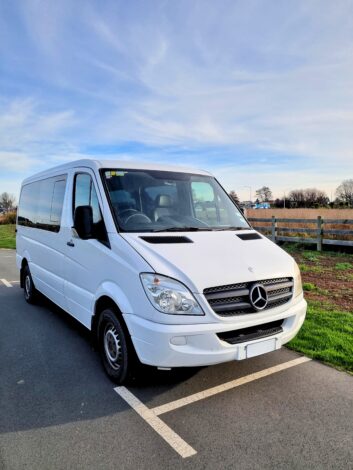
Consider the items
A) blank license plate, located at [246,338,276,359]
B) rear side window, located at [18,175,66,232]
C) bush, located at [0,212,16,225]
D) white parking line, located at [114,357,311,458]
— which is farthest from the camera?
bush, located at [0,212,16,225]

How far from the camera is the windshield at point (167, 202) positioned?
3982 mm

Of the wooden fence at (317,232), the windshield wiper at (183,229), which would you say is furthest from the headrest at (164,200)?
the wooden fence at (317,232)

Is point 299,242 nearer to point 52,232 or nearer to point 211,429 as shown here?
point 52,232

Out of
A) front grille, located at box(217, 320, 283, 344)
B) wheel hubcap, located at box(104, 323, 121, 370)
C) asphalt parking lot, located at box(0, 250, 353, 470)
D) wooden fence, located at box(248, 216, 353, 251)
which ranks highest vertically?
wooden fence, located at box(248, 216, 353, 251)

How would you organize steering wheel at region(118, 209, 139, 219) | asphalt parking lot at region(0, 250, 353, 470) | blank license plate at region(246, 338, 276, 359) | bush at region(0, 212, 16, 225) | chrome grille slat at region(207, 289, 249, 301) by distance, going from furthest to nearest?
bush at region(0, 212, 16, 225) → steering wheel at region(118, 209, 139, 219) → blank license plate at region(246, 338, 276, 359) → chrome grille slat at region(207, 289, 249, 301) → asphalt parking lot at region(0, 250, 353, 470)

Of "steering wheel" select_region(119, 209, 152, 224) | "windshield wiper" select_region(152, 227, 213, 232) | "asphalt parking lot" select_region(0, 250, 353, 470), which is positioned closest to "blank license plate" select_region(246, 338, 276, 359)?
"asphalt parking lot" select_region(0, 250, 353, 470)

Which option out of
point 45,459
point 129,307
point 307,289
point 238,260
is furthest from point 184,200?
point 307,289

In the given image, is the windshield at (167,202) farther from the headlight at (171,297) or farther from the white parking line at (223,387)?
the white parking line at (223,387)

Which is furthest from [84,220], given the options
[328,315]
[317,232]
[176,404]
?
[317,232]

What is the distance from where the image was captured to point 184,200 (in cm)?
460

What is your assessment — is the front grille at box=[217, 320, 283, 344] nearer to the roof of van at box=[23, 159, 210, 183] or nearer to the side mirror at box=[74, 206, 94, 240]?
the side mirror at box=[74, 206, 94, 240]

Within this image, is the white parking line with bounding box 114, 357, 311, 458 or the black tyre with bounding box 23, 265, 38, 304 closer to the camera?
the white parking line with bounding box 114, 357, 311, 458

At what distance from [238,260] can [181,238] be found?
2.04ft

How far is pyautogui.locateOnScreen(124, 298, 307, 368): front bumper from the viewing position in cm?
301
